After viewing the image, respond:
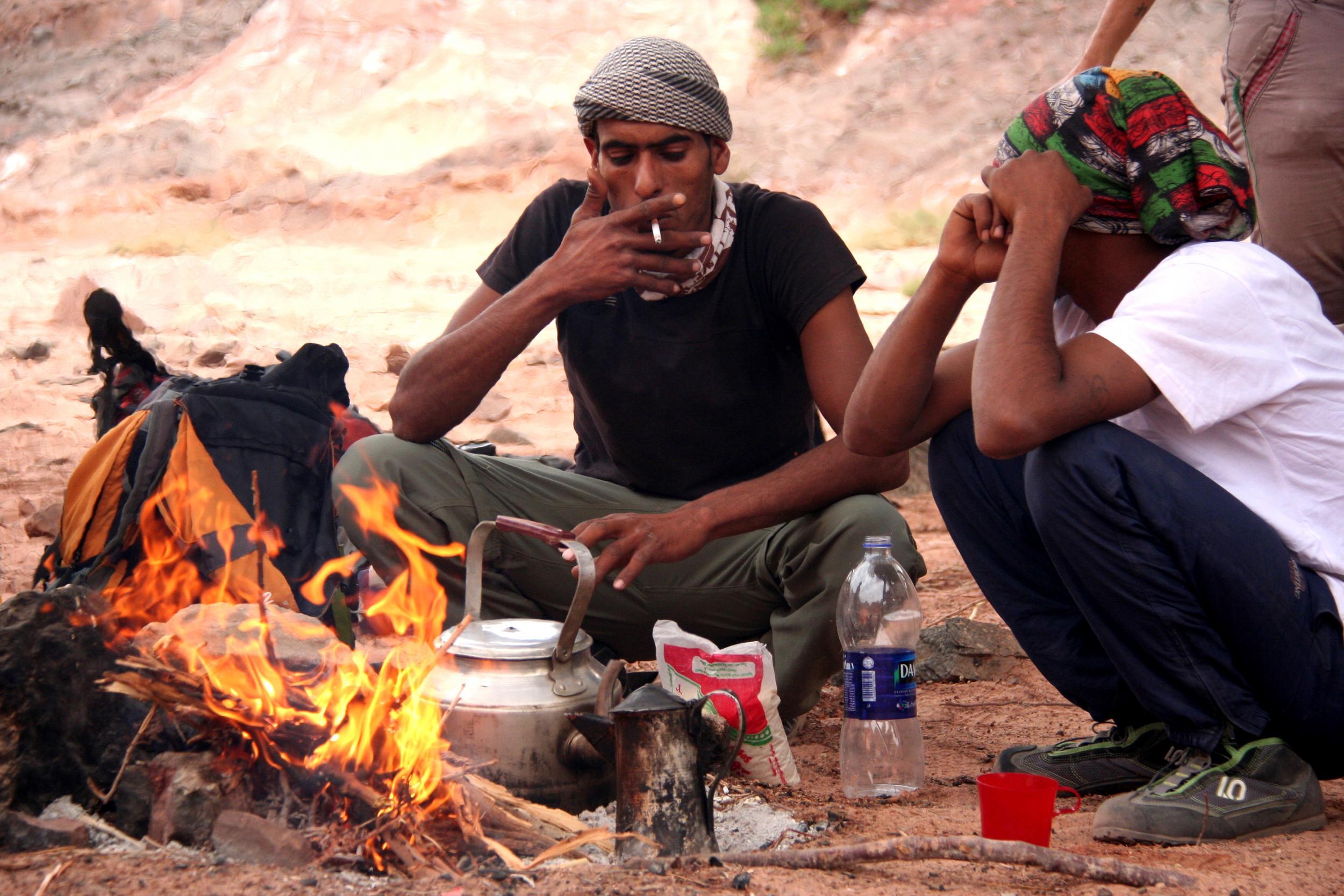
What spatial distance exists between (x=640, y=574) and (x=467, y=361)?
752 millimetres

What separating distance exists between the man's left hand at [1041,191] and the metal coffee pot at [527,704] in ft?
3.73

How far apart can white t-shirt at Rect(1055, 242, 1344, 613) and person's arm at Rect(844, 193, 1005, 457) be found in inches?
15.4

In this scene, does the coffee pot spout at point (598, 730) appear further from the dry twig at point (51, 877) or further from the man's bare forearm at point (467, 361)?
the man's bare forearm at point (467, 361)

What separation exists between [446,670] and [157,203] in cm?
1546

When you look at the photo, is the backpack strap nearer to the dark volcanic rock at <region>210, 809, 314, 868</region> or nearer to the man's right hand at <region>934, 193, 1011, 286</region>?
the dark volcanic rock at <region>210, 809, 314, 868</region>

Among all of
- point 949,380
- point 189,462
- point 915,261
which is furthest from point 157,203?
point 949,380

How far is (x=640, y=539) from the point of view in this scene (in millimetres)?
3018

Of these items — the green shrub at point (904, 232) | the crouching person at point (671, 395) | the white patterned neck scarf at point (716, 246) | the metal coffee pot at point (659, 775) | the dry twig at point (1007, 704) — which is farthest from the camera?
the green shrub at point (904, 232)

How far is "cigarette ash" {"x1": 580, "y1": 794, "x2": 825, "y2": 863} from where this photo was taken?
2416 mm

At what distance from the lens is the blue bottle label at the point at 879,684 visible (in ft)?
8.83

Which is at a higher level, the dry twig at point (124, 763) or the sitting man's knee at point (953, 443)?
the sitting man's knee at point (953, 443)

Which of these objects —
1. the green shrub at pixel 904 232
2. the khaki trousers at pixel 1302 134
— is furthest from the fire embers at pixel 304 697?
the green shrub at pixel 904 232

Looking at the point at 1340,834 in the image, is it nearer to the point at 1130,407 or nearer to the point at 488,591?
the point at 1130,407

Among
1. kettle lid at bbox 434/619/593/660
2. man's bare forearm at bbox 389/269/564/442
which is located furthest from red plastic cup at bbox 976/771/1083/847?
man's bare forearm at bbox 389/269/564/442
